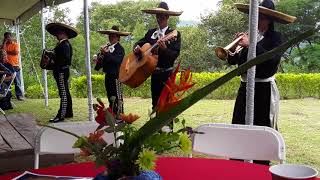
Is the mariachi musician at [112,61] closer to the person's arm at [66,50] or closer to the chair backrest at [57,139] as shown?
the person's arm at [66,50]

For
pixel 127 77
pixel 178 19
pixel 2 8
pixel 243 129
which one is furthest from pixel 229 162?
pixel 178 19

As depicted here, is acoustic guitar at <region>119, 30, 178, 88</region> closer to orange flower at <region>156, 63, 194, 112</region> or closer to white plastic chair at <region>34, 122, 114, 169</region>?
white plastic chair at <region>34, 122, 114, 169</region>

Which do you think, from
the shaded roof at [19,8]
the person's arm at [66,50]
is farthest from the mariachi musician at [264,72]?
the shaded roof at [19,8]

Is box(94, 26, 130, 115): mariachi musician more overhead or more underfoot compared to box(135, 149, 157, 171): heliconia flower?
more overhead

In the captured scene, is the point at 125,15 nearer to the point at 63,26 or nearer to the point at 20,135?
the point at 63,26

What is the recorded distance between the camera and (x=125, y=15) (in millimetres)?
16359

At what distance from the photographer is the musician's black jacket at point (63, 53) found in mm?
6023

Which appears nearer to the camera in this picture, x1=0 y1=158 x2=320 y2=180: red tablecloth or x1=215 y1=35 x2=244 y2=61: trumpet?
x1=0 y1=158 x2=320 y2=180: red tablecloth

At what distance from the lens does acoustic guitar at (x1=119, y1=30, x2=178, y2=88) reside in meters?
4.59

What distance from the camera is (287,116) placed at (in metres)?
7.66

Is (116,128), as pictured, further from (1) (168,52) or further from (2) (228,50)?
(1) (168,52)

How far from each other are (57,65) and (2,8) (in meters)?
3.05

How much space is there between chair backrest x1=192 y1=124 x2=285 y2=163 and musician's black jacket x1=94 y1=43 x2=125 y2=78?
4318mm

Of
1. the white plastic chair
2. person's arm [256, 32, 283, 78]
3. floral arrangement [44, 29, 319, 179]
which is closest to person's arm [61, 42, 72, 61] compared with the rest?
person's arm [256, 32, 283, 78]
